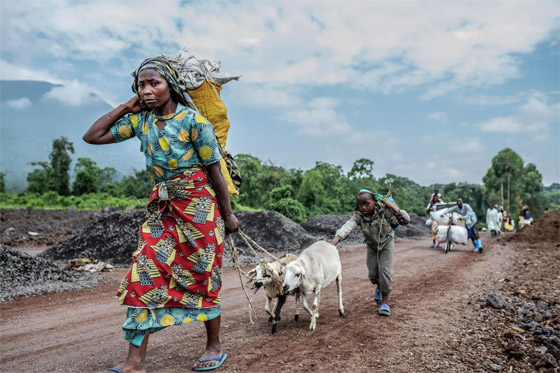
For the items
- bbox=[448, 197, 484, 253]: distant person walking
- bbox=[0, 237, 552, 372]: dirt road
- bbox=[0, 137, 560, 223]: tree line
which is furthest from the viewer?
bbox=[0, 137, 560, 223]: tree line

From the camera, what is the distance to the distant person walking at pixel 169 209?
3320 mm

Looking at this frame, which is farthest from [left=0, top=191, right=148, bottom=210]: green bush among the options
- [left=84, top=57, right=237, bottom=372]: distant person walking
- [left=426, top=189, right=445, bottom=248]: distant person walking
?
[left=84, top=57, right=237, bottom=372]: distant person walking

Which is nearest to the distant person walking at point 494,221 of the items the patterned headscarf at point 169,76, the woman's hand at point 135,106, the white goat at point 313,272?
the white goat at point 313,272

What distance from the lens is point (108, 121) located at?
11.5ft

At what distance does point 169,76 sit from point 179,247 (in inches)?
51.5

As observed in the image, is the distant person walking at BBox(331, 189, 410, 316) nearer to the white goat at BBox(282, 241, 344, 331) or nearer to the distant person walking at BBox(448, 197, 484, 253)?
the white goat at BBox(282, 241, 344, 331)

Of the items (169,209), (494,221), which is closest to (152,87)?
(169,209)

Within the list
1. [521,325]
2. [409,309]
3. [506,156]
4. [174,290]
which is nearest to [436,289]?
[409,309]

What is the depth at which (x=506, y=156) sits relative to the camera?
46.4 metres

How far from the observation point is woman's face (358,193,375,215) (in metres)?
6.07

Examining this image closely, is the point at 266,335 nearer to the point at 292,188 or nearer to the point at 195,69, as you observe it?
the point at 195,69

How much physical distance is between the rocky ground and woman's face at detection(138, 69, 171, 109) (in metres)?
2.25

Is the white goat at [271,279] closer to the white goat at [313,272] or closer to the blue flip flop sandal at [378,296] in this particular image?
the white goat at [313,272]

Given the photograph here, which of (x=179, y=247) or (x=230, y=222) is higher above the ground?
(x=230, y=222)
